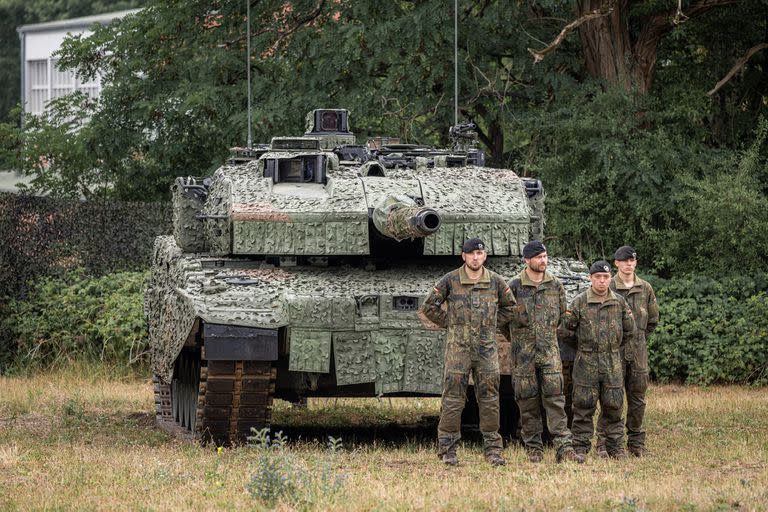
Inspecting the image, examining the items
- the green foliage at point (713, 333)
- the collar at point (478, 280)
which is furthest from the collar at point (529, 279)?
the green foliage at point (713, 333)

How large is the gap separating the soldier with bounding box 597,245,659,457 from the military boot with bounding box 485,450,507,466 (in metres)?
0.94

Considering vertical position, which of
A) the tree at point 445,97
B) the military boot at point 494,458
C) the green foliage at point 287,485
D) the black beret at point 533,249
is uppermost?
the tree at point 445,97

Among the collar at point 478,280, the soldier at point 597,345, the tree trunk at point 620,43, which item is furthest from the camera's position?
the tree trunk at point 620,43

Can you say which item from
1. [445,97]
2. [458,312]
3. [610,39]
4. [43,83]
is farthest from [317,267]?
[43,83]

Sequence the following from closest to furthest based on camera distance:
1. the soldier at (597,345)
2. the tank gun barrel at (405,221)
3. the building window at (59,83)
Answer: the tank gun barrel at (405,221) → the soldier at (597,345) → the building window at (59,83)

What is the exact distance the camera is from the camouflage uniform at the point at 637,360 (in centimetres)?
1198

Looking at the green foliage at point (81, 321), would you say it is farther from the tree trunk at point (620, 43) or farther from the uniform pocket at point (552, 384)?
the uniform pocket at point (552, 384)

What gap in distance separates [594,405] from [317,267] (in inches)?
108

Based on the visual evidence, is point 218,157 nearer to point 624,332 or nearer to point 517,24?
point 517,24

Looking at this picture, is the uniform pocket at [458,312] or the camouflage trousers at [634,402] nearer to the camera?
the uniform pocket at [458,312]

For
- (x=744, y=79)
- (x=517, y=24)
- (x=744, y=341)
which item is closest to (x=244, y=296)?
(x=744, y=341)

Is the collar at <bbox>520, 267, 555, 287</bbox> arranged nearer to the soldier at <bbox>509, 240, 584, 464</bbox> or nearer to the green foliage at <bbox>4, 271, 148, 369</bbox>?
the soldier at <bbox>509, 240, 584, 464</bbox>

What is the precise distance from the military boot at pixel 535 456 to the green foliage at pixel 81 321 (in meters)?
8.91

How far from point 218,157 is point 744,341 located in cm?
800
